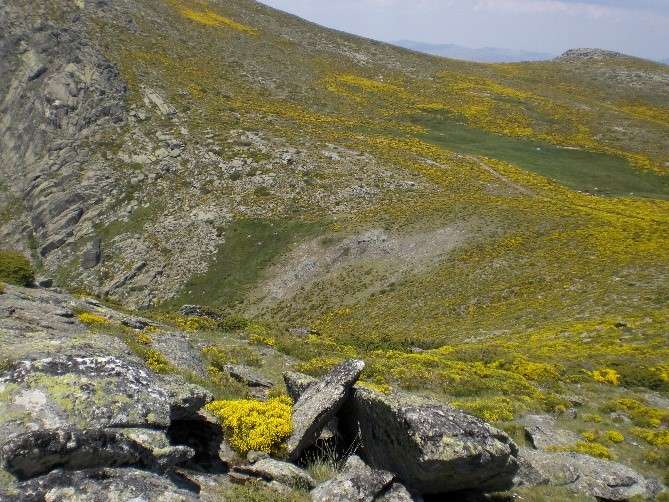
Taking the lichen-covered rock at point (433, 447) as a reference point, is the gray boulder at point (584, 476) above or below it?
below

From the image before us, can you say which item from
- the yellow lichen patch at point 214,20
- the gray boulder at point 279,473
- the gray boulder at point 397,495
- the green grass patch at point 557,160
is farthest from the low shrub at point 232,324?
the yellow lichen patch at point 214,20

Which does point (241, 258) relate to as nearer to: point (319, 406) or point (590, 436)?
point (590, 436)

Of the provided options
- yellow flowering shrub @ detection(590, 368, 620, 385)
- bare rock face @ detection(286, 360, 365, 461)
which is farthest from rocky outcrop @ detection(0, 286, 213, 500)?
yellow flowering shrub @ detection(590, 368, 620, 385)

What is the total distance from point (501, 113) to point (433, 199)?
52187 mm

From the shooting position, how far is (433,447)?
1052cm

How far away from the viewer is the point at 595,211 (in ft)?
189

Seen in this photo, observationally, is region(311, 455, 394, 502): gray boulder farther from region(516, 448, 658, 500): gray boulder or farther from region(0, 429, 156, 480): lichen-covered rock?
region(516, 448, 658, 500): gray boulder

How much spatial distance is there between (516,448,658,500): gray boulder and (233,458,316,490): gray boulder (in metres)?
6.19

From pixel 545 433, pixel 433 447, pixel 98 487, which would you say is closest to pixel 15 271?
pixel 98 487

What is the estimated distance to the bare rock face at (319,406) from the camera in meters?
12.2

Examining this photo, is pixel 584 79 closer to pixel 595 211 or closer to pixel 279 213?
pixel 595 211

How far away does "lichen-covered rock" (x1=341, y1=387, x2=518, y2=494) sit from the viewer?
10.6 m

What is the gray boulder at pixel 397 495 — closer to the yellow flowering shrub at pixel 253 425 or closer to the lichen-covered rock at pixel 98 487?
the yellow flowering shrub at pixel 253 425

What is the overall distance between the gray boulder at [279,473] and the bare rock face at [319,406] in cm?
84
